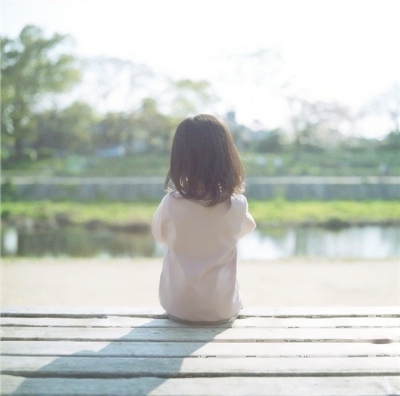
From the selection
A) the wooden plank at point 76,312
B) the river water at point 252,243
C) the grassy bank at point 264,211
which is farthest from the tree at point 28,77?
the wooden plank at point 76,312

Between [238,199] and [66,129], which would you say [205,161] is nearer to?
[238,199]

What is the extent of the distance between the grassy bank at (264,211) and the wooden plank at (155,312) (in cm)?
723

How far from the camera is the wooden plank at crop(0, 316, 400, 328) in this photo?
1491mm

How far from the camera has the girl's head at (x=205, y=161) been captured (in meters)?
1.46

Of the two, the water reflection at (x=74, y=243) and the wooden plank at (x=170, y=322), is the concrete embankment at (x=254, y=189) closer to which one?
the water reflection at (x=74, y=243)

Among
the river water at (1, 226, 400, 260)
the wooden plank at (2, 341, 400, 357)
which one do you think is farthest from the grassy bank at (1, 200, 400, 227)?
the wooden plank at (2, 341, 400, 357)

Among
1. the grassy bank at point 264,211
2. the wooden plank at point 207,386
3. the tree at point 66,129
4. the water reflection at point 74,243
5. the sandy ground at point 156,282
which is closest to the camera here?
the wooden plank at point 207,386

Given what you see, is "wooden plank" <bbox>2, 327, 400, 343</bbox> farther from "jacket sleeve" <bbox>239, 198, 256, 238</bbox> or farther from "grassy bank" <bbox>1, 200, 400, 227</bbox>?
"grassy bank" <bbox>1, 200, 400, 227</bbox>

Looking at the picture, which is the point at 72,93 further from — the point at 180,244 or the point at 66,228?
the point at 180,244

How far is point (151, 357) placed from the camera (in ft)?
4.10

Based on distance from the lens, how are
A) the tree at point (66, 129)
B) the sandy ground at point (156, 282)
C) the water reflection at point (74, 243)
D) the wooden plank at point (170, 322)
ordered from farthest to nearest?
the tree at point (66, 129) → the water reflection at point (74, 243) → the sandy ground at point (156, 282) → the wooden plank at point (170, 322)

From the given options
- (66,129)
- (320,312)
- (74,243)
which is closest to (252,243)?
(74,243)

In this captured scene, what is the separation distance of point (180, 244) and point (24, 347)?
468 millimetres

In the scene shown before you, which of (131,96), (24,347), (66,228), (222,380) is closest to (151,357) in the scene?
(222,380)
